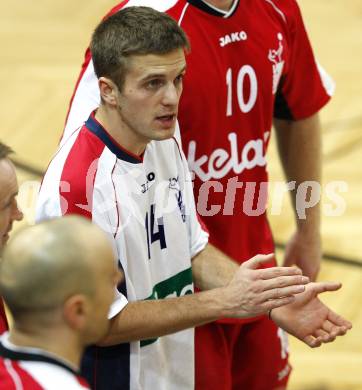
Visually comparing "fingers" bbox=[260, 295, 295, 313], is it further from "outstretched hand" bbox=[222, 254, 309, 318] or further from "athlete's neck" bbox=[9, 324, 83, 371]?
"athlete's neck" bbox=[9, 324, 83, 371]

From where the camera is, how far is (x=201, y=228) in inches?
102

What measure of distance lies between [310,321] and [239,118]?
22.6 inches

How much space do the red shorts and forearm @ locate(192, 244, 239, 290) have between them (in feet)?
0.86

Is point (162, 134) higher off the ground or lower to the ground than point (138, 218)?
higher

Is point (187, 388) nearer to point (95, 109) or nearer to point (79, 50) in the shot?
point (95, 109)

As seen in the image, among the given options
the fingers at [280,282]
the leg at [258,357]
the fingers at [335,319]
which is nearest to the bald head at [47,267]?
the fingers at [280,282]

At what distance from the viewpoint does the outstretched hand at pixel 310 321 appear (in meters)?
2.48

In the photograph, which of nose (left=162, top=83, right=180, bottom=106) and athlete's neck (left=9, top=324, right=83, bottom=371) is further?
nose (left=162, top=83, right=180, bottom=106)

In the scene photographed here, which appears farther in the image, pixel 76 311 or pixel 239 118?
pixel 239 118

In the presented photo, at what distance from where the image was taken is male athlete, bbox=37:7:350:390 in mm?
2273

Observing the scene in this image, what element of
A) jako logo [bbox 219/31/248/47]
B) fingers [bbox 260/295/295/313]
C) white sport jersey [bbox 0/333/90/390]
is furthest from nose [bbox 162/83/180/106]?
white sport jersey [bbox 0/333/90/390]

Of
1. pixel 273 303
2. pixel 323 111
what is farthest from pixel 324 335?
pixel 323 111

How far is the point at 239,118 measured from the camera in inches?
108

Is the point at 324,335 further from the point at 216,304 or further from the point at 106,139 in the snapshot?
the point at 106,139
